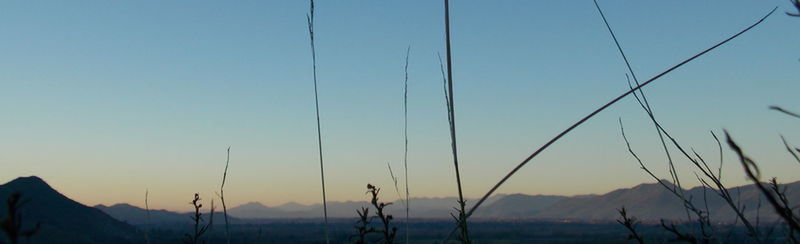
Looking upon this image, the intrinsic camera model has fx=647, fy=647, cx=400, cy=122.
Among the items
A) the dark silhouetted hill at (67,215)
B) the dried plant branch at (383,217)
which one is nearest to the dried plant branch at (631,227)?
the dried plant branch at (383,217)

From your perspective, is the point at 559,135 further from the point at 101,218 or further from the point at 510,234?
the point at 510,234

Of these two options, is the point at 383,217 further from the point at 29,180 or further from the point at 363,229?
the point at 29,180

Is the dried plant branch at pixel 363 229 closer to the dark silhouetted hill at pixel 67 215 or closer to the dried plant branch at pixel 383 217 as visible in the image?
the dried plant branch at pixel 383 217

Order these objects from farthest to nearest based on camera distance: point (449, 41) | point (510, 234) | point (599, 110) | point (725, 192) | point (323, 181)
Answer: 1. point (510, 234)
2. point (323, 181)
3. point (725, 192)
4. point (449, 41)
5. point (599, 110)

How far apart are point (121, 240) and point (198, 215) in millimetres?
134374

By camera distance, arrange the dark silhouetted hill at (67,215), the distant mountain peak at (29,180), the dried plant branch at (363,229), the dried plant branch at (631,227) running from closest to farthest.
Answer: the dried plant branch at (631,227) < the dried plant branch at (363,229) < the dark silhouetted hill at (67,215) < the distant mountain peak at (29,180)

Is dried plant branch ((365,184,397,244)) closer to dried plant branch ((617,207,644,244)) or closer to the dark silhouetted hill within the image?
dried plant branch ((617,207,644,244))

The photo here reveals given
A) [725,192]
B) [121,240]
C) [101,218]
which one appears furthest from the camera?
[101,218]

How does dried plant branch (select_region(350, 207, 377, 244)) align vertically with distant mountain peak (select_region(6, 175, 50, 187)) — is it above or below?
below

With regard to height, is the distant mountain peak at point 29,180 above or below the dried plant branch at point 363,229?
above

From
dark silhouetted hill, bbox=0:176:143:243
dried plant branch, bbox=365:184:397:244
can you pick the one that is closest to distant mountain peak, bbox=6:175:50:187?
dark silhouetted hill, bbox=0:176:143:243

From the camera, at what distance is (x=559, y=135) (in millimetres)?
1314

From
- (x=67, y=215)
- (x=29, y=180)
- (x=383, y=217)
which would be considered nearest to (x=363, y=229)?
(x=383, y=217)

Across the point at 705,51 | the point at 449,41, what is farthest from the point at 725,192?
the point at 449,41
